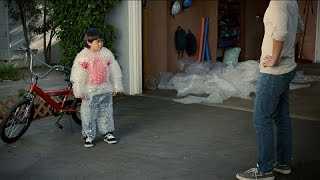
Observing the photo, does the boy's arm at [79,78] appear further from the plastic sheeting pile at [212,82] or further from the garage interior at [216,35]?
the garage interior at [216,35]

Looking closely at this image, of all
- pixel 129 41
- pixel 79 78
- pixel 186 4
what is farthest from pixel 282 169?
pixel 186 4

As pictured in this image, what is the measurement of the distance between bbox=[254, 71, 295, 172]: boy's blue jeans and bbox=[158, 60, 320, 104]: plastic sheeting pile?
380 centimetres

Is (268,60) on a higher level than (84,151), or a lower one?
higher

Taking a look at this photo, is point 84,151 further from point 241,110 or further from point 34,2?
point 34,2

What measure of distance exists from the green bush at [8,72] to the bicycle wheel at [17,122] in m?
3.29

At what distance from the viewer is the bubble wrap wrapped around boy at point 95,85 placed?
5719mm

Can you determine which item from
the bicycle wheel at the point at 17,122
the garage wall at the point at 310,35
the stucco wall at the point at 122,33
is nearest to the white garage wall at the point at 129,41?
the stucco wall at the point at 122,33

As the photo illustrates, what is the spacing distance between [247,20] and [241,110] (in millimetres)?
6208

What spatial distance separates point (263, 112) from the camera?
14.5 ft

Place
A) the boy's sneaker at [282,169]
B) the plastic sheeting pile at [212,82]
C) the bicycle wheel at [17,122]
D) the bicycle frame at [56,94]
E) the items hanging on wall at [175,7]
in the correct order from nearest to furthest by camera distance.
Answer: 1. the boy's sneaker at [282,169]
2. the bicycle wheel at [17,122]
3. the bicycle frame at [56,94]
4. the plastic sheeting pile at [212,82]
5. the items hanging on wall at [175,7]

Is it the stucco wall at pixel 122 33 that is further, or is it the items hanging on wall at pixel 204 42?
the items hanging on wall at pixel 204 42

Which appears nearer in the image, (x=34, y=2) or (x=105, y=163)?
(x=105, y=163)

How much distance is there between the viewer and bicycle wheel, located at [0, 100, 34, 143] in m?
5.98

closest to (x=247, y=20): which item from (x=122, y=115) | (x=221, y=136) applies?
(x=122, y=115)
